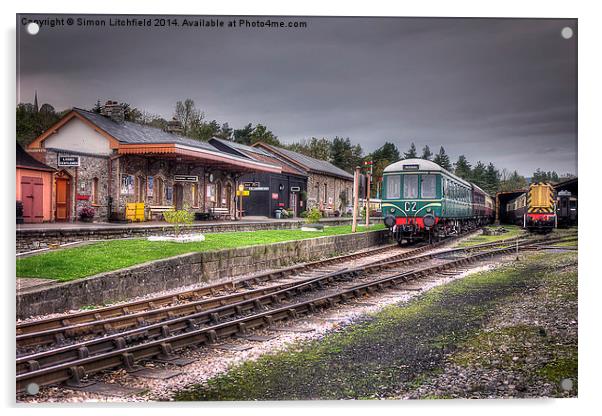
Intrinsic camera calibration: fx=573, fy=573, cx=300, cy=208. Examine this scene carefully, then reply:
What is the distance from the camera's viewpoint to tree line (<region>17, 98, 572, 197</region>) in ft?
20.9

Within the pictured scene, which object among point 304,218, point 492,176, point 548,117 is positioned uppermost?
point 548,117

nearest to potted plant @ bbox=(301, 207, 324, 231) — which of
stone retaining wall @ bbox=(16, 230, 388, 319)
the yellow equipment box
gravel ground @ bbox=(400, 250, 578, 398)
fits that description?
stone retaining wall @ bbox=(16, 230, 388, 319)

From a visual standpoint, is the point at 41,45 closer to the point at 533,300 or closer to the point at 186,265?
the point at 186,265

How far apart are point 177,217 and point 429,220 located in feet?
24.0

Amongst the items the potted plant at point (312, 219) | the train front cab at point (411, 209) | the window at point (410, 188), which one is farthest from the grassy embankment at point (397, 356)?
the train front cab at point (411, 209)

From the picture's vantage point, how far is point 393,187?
1227 centimetres

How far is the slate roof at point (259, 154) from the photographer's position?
7535 millimetres

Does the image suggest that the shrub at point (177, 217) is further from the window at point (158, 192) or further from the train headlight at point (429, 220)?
the train headlight at point (429, 220)

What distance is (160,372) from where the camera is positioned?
5609 mm

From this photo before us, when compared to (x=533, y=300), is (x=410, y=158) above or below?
above

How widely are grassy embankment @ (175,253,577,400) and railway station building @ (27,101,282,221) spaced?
2.72m

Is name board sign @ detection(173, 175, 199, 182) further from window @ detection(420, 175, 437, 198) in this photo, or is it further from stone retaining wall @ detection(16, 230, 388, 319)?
window @ detection(420, 175, 437, 198)
